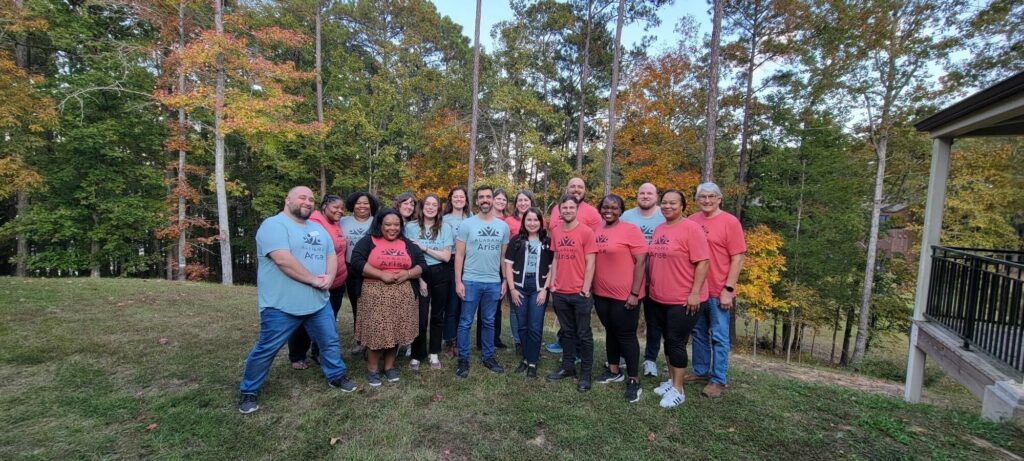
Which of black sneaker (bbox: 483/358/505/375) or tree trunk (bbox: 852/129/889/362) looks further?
tree trunk (bbox: 852/129/889/362)

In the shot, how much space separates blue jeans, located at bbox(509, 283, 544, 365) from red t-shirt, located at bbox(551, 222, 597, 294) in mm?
387

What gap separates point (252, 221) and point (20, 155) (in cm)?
892

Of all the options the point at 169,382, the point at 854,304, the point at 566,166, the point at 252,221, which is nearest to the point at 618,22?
the point at 566,166

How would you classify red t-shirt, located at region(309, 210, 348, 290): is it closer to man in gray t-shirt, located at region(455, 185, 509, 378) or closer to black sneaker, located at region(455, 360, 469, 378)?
man in gray t-shirt, located at region(455, 185, 509, 378)

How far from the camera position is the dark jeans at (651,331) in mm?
3533

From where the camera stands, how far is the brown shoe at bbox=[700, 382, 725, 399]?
11.7 ft

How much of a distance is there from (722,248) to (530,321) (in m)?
1.94

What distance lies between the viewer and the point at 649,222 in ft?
13.0

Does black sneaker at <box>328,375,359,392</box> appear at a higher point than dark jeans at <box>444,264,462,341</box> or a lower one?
lower

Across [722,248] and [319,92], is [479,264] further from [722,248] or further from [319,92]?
[319,92]

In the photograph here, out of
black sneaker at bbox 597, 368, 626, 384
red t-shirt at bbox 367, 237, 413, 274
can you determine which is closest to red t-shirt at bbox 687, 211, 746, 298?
black sneaker at bbox 597, 368, 626, 384

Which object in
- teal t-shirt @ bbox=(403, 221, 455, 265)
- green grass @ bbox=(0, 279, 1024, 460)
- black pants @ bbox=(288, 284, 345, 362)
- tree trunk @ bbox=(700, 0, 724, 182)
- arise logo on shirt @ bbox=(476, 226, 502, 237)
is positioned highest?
tree trunk @ bbox=(700, 0, 724, 182)

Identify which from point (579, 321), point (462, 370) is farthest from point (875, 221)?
point (462, 370)

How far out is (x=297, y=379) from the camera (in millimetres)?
3711
